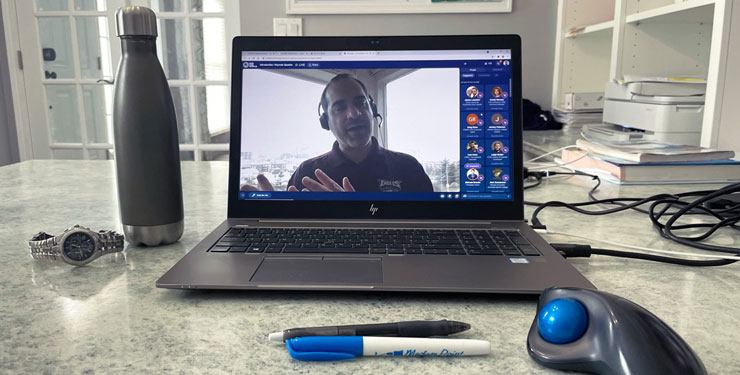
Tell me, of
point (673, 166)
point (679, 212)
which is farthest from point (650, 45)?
point (679, 212)

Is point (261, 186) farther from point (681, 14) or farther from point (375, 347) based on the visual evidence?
point (681, 14)


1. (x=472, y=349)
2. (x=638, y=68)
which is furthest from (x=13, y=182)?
(x=638, y=68)

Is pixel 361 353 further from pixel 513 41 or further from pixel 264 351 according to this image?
pixel 513 41

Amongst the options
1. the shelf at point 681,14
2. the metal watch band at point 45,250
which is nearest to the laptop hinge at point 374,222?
the metal watch band at point 45,250

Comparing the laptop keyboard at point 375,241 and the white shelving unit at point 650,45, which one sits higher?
the white shelving unit at point 650,45

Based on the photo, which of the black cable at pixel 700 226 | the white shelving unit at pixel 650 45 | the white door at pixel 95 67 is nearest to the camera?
the black cable at pixel 700 226

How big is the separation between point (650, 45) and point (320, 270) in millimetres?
1720

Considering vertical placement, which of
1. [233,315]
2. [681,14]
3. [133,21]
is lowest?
[233,315]

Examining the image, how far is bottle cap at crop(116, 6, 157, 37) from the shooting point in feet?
2.03

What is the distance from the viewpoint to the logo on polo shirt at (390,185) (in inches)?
29.3

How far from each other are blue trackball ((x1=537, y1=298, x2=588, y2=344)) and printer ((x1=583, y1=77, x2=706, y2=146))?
40.6 inches

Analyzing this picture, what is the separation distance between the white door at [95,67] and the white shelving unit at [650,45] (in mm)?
1728

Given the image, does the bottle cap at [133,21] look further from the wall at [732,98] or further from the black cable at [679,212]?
the wall at [732,98]

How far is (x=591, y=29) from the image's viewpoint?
213 centimetres
